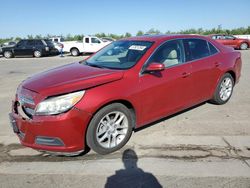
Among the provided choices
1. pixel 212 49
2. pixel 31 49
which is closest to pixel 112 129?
pixel 212 49

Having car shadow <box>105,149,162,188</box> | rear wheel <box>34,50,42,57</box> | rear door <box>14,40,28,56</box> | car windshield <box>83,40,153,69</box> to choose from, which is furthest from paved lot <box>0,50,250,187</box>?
rear door <box>14,40,28,56</box>

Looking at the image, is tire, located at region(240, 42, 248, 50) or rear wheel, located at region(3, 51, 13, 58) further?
rear wheel, located at region(3, 51, 13, 58)

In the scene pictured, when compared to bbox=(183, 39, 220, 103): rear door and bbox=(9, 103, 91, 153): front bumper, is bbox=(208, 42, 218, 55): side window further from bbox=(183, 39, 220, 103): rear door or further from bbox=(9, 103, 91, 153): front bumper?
bbox=(9, 103, 91, 153): front bumper

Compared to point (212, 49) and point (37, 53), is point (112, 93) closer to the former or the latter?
point (212, 49)

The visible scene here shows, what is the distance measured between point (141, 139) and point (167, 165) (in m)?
0.86

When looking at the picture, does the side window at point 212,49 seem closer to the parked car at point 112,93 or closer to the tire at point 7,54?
the parked car at point 112,93

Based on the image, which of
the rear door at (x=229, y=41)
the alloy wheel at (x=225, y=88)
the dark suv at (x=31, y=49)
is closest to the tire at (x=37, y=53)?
the dark suv at (x=31, y=49)

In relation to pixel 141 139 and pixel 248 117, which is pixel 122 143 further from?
pixel 248 117

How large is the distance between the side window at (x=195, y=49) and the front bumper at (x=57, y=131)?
7.97ft

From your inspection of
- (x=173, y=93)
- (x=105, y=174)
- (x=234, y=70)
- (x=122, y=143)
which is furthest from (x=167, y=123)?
(x=234, y=70)

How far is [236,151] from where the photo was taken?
12.1ft

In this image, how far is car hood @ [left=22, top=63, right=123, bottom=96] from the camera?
3439 millimetres

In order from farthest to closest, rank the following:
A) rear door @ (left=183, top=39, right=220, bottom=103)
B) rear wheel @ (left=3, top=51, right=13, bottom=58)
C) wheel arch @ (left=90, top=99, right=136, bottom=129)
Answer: rear wheel @ (left=3, top=51, right=13, bottom=58) → rear door @ (left=183, top=39, right=220, bottom=103) → wheel arch @ (left=90, top=99, right=136, bottom=129)

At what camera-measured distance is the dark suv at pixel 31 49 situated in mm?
22938
